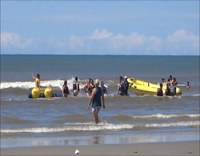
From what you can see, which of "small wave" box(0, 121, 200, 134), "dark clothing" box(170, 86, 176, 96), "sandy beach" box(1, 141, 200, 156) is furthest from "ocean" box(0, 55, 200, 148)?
"sandy beach" box(1, 141, 200, 156)

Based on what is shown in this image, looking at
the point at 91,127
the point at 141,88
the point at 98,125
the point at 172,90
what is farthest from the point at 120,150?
the point at 141,88

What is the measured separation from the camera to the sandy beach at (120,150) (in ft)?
39.9

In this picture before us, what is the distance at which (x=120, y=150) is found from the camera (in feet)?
41.1

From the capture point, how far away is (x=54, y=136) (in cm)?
1555

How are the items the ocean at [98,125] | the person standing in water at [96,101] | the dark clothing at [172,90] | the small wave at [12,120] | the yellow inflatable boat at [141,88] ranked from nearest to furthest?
the ocean at [98,125], the person standing in water at [96,101], the small wave at [12,120], the dark clothing at [172,90], the yellow inflatable boat at [141,88]

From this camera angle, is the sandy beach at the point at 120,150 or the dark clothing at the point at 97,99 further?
the dark clothing at the point at 97,99

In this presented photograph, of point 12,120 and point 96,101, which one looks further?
point 12,120

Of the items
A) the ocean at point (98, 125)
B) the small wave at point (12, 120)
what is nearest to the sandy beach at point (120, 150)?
the ocean at point (98, 125)

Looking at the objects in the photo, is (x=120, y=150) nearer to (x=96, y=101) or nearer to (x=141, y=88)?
(x=96, y=101)

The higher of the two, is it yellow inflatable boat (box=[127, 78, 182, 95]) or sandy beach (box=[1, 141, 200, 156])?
yellow inflatable boat (box=[127, 78, 182, 95])

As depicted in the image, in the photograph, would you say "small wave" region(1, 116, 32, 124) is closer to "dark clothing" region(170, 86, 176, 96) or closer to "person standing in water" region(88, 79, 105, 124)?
"person standing in water" region(88, 79, 105, 124)

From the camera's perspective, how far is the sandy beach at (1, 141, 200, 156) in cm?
1217

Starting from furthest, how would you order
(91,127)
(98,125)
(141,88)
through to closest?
(141,88), (98,125), (91,127)

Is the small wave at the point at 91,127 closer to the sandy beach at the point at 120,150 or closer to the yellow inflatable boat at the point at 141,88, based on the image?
the sandy beach at the point at 120,150
